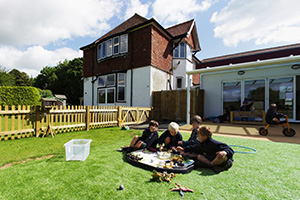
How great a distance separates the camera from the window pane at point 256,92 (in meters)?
9.67

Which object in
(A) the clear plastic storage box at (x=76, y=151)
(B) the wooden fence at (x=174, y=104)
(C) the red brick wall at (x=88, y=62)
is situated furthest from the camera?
(C) the red brick wall at (x=88, y=62)

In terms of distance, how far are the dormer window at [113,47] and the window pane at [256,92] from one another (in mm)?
10593

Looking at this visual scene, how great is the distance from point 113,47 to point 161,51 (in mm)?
4876

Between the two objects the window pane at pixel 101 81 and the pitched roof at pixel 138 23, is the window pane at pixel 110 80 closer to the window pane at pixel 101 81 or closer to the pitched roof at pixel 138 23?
the window pane at pixel 101 81

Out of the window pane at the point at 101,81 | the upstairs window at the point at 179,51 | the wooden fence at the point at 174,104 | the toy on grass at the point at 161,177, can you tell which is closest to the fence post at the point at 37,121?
the toy on grass at the point at 161,177

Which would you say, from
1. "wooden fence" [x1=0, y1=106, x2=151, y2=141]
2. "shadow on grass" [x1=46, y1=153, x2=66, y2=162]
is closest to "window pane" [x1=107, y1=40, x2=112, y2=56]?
"wooden fence" [x1=0, y1=106, x2=151, y2=141]

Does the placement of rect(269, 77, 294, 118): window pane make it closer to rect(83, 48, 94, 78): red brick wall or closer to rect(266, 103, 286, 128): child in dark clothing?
rect(266, 103, 286, 128): child in dark clothing

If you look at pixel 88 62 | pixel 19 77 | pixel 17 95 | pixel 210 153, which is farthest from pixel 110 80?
pixel 19 77

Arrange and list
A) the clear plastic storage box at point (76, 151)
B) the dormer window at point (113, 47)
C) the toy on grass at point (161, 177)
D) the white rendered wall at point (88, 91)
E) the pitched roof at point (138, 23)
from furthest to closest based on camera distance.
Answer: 1. the white rendered wall at point (88, 91)
2. the pitched roof at point (138, 23)
3. the dormer window at point (113, 47)
4. the clear plastic storage box at point (76, 151)
5. the toy on grass at point (161, 177)

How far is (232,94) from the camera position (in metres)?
10.6

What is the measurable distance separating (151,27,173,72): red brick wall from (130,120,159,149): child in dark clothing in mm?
8778

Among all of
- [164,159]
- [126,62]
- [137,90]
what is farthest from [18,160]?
[126,62]

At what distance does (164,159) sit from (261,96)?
10.2m

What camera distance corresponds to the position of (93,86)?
15477mm
